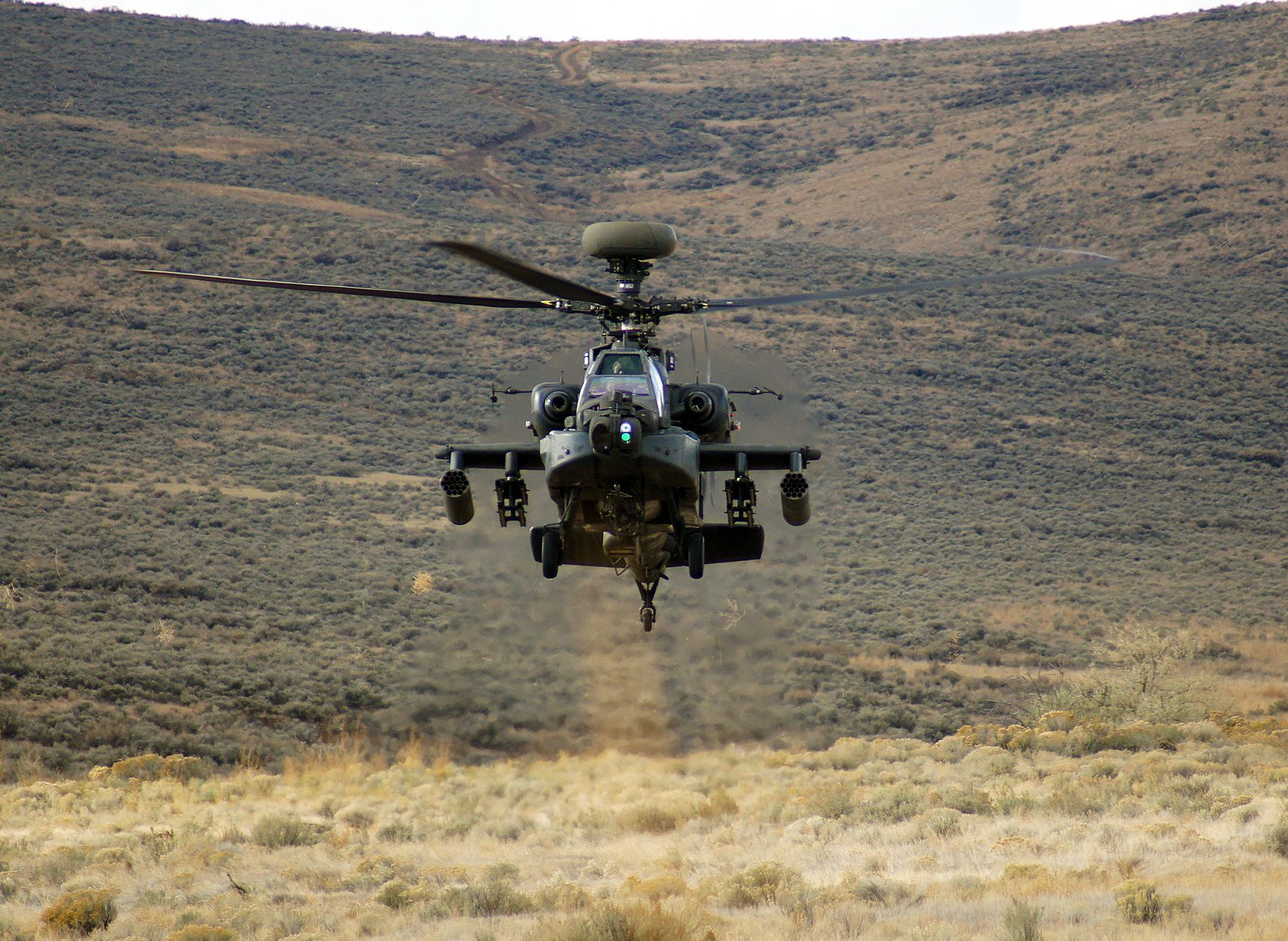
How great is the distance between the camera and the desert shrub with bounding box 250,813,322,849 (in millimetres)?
19750

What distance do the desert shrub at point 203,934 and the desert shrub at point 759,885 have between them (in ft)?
18.8

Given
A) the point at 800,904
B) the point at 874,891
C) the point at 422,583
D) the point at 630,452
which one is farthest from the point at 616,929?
the point at 422,583

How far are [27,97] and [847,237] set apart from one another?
194 feet

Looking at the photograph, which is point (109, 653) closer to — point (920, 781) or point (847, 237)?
point (920, 781)

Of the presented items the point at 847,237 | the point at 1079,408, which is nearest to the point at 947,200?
the point at 847,237

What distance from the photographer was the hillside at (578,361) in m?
30.8

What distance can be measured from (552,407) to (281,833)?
9264 millimetres

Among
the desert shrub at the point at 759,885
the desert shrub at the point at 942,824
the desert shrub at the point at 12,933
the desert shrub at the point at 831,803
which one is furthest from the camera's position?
the desert shrub at the point at 831,803

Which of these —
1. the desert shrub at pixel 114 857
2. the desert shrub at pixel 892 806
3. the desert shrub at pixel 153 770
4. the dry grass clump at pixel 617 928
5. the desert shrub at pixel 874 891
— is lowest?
the desert shrub at pixel 153 770

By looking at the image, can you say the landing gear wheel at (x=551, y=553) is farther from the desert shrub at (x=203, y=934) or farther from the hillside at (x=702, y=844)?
the desert shrub at (x=203, y=934)

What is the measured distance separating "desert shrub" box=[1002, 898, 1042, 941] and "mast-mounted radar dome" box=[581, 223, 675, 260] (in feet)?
28.2

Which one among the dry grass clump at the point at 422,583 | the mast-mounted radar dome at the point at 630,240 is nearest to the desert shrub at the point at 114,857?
the mast-mounted radar dome at the point at 630,240

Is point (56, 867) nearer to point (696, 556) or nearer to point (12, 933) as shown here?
point (12, 933)

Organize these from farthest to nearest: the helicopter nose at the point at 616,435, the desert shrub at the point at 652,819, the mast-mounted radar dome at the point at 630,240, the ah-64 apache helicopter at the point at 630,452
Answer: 1. the desert shrub at the point at 652,819
2. the mast-mounted radar dome at the point at 630,240
3. the ah-64 apache helicopter at the point at 630,452
4. the helicopter nose at the point at 616,435
